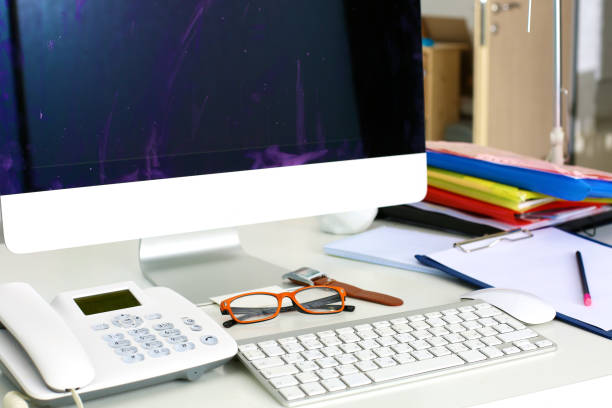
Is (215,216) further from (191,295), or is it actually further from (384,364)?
(384,364)

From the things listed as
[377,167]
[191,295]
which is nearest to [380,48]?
[377,167]

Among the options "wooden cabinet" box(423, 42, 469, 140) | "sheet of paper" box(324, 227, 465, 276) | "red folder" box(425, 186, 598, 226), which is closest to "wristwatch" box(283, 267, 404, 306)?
"sheet of paper" box(324, 227, 465, 276)

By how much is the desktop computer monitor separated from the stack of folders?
0.70ft

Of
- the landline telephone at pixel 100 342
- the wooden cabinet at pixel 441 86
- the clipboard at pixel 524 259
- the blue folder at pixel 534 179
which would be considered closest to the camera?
the landline telephone at pixel 100 342

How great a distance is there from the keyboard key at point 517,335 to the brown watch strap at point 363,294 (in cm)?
15

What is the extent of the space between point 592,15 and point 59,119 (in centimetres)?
431

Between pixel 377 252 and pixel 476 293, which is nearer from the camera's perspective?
pixel 476 293

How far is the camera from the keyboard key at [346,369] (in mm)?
623

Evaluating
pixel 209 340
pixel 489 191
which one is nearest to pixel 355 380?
pixel 209 340

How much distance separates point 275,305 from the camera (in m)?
0.80

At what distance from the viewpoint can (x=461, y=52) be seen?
4.60 m

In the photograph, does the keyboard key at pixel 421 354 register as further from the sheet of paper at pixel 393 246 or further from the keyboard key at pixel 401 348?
the sheet of paper at pixel 393 246

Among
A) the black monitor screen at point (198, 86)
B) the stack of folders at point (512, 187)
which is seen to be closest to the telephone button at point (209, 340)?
the black monitor screen at point (198, 86)

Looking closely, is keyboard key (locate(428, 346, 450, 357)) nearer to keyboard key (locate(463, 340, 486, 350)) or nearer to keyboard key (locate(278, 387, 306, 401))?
keyboard key (locate(463, 340, 486, 350))
